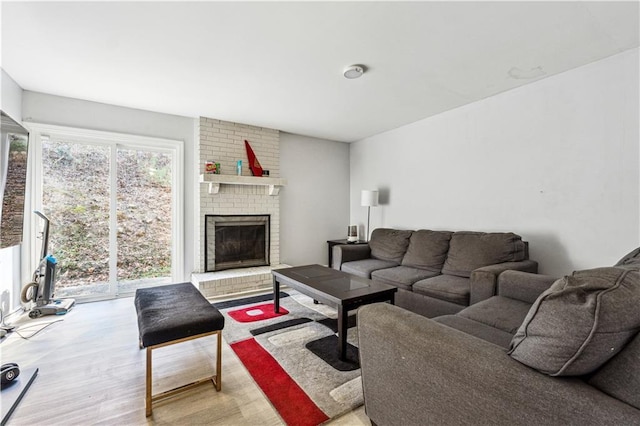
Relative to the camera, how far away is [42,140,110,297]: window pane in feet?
11.0

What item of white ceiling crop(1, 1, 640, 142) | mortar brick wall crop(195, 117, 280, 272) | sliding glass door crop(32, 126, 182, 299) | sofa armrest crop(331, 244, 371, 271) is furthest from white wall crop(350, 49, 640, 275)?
sliding glass door crop(32, 126, 182, 299)

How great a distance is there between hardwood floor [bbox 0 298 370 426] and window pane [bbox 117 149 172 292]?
3.34ft

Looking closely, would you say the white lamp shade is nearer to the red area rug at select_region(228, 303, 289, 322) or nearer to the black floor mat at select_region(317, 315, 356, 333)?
the black floor mat at select_region(317, 315, 356, 333)

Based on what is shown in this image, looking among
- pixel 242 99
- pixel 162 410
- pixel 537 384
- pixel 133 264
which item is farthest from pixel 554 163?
pixel 133 264

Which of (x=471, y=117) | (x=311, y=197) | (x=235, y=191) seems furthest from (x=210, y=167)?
(x=471, y=117)

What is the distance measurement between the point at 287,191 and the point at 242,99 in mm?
1803

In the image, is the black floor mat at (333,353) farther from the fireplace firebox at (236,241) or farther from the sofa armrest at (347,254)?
the fireplace firebox at (236,241)

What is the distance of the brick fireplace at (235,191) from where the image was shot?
12.6 feet

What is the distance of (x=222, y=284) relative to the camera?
3.69 m

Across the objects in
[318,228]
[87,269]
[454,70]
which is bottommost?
[87,269]

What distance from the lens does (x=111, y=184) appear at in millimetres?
3625

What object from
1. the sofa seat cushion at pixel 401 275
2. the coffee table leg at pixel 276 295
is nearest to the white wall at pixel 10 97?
the coffee table leg at pixel 276 295

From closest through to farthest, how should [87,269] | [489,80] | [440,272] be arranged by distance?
[489,80], [440,272], [87,269]

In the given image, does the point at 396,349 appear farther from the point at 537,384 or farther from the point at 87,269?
the point at 87,269
